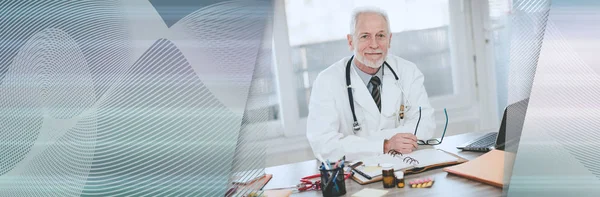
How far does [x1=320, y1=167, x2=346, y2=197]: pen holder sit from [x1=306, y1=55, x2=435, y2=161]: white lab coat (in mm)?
655

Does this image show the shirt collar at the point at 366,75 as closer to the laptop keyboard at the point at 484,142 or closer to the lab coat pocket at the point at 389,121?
the lab coat pocket at the point at 389,121

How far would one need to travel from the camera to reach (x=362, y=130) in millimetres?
2033

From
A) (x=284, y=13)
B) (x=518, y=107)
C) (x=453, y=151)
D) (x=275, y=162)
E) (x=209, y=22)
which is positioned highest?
(x=284, y=13)

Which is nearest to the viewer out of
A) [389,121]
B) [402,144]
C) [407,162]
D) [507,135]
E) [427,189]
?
[507,135]

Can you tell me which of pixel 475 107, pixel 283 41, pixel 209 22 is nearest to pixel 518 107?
pixel 209 22

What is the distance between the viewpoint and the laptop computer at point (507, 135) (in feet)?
2.24

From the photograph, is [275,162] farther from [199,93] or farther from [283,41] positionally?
[199,93]

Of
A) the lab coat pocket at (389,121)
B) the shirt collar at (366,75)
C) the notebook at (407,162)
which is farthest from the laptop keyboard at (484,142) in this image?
the shirt collar at (366,75)

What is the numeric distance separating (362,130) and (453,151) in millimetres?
501

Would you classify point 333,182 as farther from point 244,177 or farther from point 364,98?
point 364,98

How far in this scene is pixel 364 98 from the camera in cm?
202

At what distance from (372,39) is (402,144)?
2.02ft

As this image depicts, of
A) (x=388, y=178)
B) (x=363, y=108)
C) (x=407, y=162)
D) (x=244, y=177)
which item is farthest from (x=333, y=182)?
A: (x=363, y=108)

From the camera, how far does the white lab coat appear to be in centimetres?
191
